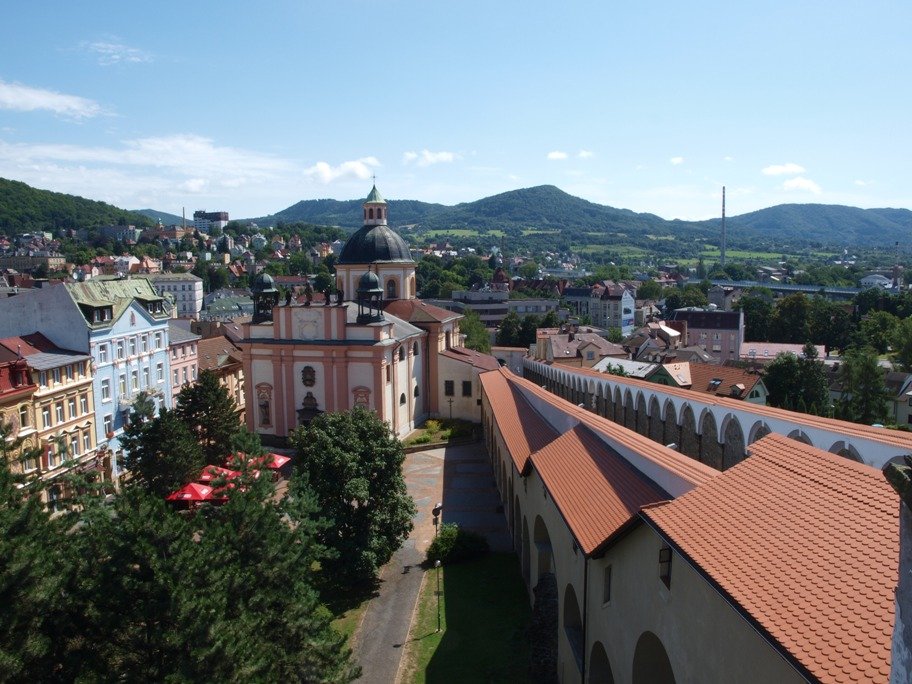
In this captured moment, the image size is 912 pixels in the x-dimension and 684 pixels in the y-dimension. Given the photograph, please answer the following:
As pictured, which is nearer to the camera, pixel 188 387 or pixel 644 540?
pixel 644 540

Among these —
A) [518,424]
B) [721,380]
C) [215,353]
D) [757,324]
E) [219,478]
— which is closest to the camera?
[219,478]

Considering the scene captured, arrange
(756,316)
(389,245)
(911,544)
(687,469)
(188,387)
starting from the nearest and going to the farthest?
(911,544)
(687,469)
(188,387)
(389,245)
(756,316)

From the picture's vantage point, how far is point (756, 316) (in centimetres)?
11456

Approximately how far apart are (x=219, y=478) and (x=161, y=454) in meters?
15.7

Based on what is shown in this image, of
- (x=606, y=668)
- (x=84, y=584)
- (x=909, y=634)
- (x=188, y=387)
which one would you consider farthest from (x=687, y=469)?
(x=188, y=387)

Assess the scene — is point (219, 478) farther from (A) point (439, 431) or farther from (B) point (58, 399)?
(A) point (439, 431)

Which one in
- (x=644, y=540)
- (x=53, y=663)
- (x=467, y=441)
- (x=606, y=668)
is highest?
(x=644, y=540)

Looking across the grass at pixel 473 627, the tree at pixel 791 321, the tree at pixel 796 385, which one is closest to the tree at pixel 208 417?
the grass at pixel 473 627

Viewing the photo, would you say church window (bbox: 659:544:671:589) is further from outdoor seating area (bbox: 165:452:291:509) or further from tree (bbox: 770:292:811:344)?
tree (bbox: 770:292:811:344)

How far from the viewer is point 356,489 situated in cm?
2552

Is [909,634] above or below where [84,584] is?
above

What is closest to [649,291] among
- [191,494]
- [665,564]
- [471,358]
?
[471,358]

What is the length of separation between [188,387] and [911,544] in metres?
36.4

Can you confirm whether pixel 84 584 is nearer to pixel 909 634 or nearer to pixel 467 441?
pixel 909 634
